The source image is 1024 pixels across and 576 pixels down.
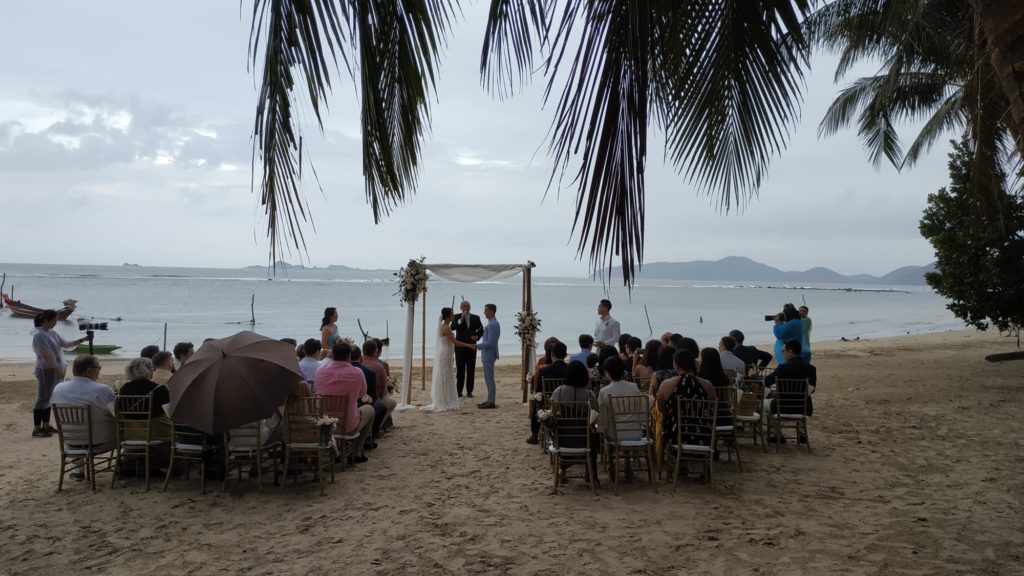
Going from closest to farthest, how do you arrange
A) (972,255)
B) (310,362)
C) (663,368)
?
(663,368) < (310,362) < (972,255)

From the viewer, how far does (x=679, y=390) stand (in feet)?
20.0

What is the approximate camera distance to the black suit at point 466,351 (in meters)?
11.3

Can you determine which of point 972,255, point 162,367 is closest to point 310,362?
point 162,367

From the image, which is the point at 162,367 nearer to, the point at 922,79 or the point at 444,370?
the point at 444,370

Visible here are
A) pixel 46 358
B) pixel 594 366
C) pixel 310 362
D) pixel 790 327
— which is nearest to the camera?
pixel 310 362

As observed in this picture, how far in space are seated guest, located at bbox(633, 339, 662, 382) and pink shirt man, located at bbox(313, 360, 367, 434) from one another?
128 inches

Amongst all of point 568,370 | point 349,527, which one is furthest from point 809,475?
point 349,527

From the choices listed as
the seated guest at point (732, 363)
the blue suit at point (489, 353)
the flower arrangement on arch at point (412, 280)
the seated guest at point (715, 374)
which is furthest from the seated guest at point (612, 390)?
the flower arrangement on arch at point (412, 280)

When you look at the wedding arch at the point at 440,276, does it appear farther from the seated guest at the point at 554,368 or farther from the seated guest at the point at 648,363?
the seated guest at the point at 554,368

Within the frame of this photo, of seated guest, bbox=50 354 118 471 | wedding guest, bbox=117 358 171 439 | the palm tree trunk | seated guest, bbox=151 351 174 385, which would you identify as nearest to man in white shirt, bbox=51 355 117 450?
seated guest, bbox=50 354 118 471

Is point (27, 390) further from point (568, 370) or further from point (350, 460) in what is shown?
point (568, 370)

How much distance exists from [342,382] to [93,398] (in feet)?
7.18

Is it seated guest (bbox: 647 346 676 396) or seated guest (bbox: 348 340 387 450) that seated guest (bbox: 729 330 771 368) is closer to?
seated guest (bbox: 647 346 676 396)

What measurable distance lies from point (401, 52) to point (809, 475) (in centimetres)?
593
